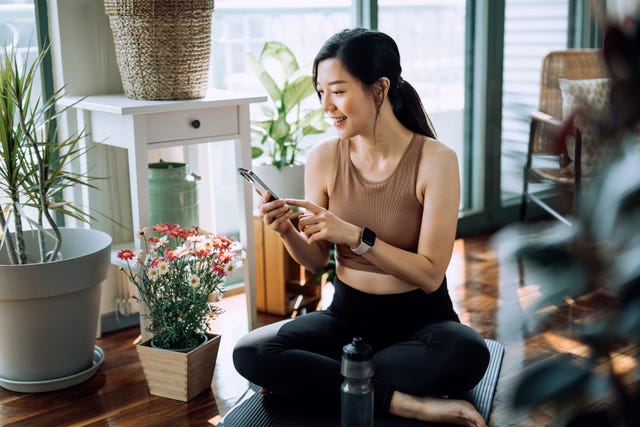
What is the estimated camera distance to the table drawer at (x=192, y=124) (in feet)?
8.13

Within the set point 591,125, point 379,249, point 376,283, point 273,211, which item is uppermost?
point 591,125

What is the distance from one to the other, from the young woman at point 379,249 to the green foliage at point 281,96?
756 mm

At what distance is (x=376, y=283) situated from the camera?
2117mm

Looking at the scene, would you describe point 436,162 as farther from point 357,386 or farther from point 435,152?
point 357,386

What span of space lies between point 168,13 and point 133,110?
12.9 inches

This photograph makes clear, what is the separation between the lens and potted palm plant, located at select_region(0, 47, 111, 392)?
2.20m

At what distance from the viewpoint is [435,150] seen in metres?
2.11

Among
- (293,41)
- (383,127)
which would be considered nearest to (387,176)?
(383,127)

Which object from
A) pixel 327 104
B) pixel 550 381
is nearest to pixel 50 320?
pixel 327 104

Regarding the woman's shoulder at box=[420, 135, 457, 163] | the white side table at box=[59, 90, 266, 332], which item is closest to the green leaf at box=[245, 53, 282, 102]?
the white side table at box=[59, 90, 266, 332]

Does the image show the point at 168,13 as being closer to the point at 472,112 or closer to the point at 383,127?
the point at 383,127

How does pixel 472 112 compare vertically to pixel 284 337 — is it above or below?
above

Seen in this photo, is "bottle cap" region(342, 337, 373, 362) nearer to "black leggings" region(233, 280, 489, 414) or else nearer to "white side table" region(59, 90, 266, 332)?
"black leggings" region(233, 280, 489, 414)

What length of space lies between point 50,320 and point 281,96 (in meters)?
1.20
